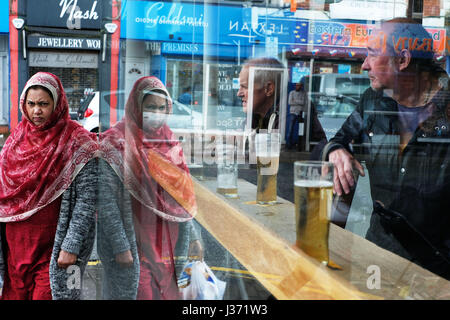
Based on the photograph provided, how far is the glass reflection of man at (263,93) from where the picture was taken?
168 centimetres

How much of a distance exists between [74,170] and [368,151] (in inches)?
38.6

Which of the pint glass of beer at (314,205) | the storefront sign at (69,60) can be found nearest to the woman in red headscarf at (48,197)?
the storefront sign at (69,60)

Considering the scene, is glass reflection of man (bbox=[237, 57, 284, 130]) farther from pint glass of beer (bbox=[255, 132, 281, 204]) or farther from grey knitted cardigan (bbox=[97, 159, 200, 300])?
grey knitted cardigan (bbox=[97, 159, 200, 300])

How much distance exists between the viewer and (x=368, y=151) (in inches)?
73.5

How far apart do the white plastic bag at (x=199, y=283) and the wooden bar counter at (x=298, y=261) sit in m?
0.10

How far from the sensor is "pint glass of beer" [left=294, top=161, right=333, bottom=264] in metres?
1.25

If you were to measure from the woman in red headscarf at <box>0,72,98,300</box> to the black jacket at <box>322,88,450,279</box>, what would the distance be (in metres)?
0.88

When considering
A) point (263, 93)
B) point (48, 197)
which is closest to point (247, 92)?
point (263, 93)

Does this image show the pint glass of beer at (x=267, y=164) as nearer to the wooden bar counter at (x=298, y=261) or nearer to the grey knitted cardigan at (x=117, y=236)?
the wooden bar counter at (x=298, y=261)

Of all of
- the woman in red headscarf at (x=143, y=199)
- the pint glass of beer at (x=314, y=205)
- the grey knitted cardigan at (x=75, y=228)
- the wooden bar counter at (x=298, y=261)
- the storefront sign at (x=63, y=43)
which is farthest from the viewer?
the grey knitted cardigan at (x=75, y=228)

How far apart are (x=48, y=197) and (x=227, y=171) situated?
0.56m

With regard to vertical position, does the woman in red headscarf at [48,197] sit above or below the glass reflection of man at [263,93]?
below
